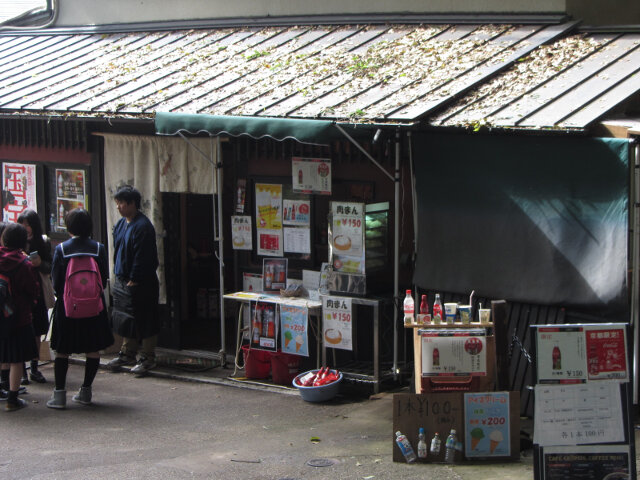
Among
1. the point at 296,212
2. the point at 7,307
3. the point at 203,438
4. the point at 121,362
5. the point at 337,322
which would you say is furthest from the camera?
the point at 121,362

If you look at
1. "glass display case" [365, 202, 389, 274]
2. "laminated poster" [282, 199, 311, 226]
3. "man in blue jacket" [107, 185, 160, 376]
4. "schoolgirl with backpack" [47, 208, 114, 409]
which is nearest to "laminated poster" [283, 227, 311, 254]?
"laminated poster" [282, 199, 311, 226]

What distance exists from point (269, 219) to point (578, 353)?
17.6 feet

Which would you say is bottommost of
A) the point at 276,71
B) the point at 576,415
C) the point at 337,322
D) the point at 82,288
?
the point at 576,415

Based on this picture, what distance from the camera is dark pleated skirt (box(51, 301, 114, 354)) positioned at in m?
9.06

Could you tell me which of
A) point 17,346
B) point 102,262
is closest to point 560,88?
point 102,262

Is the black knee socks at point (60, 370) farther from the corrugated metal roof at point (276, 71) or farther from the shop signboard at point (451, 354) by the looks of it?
the shop signboard at point (451, 354)

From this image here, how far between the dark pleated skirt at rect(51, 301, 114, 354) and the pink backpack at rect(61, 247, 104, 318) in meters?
0.10

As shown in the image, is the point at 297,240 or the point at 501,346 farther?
the point at 297,240

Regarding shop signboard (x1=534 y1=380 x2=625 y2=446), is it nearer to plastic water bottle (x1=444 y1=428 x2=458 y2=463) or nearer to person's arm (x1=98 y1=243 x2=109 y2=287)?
plastic water bottle (x1=444 y1=428 x2=458 y2=463)

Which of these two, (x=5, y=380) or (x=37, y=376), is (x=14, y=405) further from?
(x=37, y=376)

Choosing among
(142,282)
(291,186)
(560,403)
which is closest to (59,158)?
(142,282)

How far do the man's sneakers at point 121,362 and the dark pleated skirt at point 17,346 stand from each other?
82.7 inches

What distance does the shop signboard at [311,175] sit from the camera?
1012cm

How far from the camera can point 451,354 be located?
756 cm
